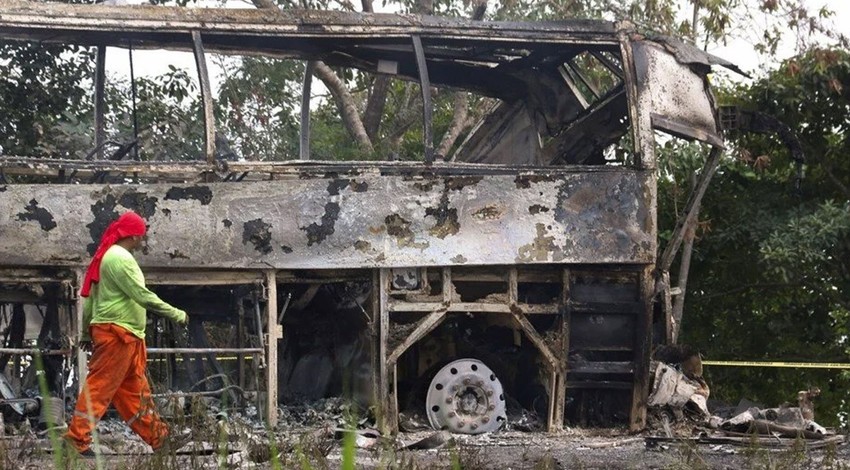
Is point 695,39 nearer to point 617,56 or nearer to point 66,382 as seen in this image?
point 617,56

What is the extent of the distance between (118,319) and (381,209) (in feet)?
9.27

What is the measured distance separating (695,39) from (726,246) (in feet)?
9.15

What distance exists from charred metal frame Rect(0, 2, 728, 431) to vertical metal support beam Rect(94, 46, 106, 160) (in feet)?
0.07

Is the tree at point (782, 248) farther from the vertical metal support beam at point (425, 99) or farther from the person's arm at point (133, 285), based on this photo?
the person's arm at point (133, 285)

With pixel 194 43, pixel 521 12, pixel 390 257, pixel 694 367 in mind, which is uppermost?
pixel 521 12

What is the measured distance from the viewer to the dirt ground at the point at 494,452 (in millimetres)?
6945

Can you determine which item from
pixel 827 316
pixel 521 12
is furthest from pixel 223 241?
pixel 521 12

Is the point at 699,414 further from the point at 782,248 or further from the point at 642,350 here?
the point at 782,248

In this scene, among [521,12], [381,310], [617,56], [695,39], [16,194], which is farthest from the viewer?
[521,12]

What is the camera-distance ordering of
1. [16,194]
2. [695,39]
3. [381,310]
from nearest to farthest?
1. [16,194]
2. [381,310]
3. [695,39]

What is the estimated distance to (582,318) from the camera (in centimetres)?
1109

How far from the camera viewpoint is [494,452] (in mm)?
9430

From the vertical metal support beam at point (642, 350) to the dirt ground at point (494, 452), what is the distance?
234 mm

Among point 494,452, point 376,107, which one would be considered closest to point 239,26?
point 494,452
